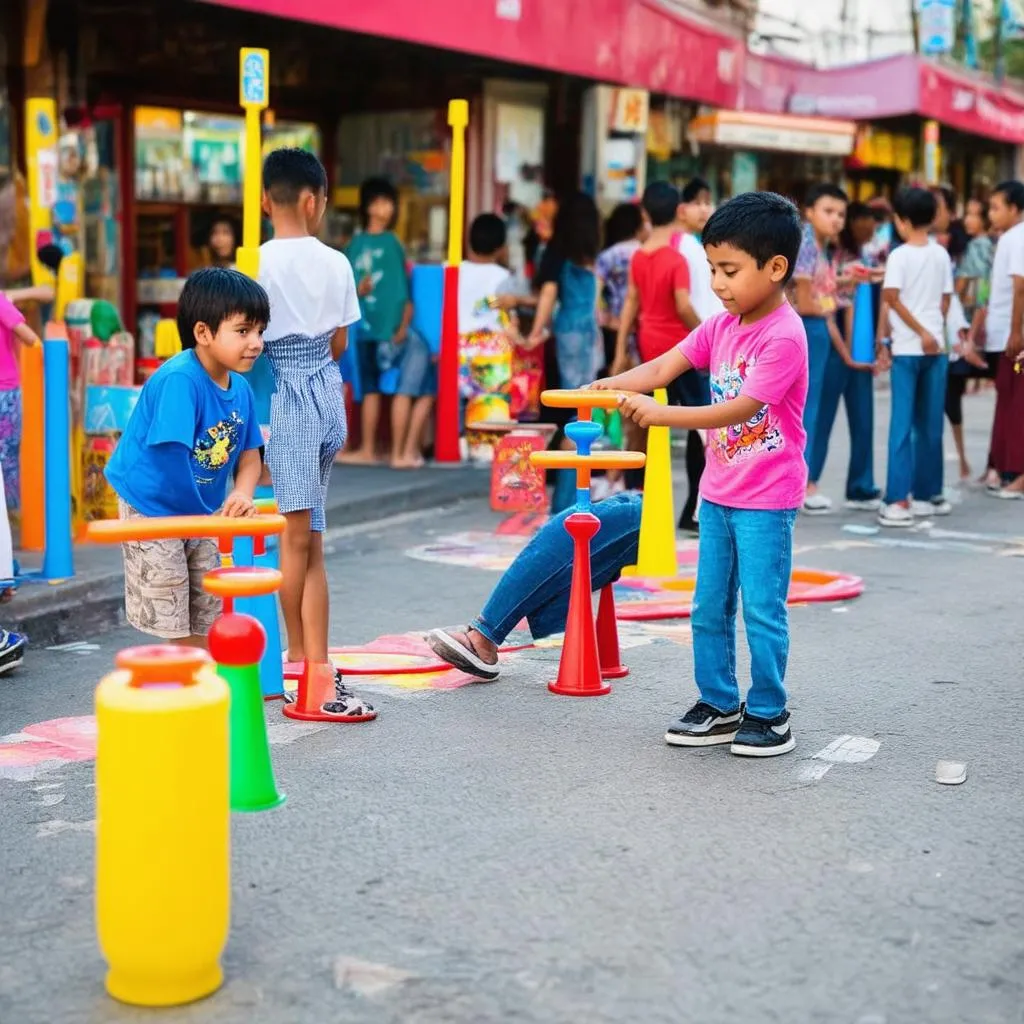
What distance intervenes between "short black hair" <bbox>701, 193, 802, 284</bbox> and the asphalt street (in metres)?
1.48

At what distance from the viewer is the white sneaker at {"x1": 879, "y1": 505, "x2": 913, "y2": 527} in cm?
960

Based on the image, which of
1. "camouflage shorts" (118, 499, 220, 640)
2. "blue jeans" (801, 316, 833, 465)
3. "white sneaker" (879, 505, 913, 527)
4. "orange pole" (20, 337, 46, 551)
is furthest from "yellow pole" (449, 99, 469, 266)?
"camouflage shorts" (118, 499, 220, 640)

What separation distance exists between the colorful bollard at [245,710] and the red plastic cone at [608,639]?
1836 millimetres

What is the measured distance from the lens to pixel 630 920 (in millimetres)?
3555

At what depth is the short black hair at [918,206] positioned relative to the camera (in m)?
9.56

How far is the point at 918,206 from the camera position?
9.57 meters

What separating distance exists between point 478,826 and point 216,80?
923 centimetres

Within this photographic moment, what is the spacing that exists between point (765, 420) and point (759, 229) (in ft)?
1.82

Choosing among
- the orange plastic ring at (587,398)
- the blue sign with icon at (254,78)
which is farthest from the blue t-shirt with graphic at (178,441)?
the blue sign with icon at (254,78)

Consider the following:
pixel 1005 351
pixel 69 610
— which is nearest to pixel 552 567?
pixel 69 610

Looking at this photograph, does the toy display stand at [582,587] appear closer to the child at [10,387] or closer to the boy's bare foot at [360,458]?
the child at [10,387]

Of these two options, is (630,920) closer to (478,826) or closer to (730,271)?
(478,826)

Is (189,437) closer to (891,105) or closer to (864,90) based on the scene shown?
(864,90)

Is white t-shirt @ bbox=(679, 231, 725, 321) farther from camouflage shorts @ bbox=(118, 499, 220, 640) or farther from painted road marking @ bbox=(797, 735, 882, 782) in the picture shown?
camouflage shorts @ bbox=(118, 499, 220, 640)
